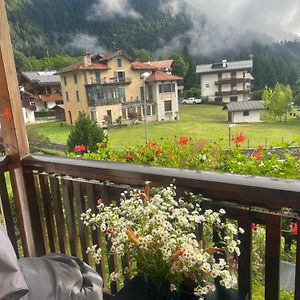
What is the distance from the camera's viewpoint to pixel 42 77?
2082mm

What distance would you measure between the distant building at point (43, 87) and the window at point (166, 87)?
0.64 m

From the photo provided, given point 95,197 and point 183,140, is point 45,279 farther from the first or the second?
point 183,140

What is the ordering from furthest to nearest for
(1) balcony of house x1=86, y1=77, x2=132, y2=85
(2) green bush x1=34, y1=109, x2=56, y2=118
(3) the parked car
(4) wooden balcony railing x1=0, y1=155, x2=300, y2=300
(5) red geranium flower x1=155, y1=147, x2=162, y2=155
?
(5) red geranium flower x1=155, y1=147, x2=162, y2=155
(2) green bush x1=34, y1=109, x2=56, y2=118
(1) balcony of house x1=86, y1=77, x2=132, y2=85
(3) the parked car
(4) wooden balcony railing x1=0, y1=155, x2=300, y2=300

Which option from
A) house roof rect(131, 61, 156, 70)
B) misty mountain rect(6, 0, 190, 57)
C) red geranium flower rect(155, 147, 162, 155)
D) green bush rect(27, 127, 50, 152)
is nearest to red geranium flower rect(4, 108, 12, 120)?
green bush rect(27, 127, 50, 152)

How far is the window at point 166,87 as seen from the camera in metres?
1.92

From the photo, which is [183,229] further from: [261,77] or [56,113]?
[56,113]

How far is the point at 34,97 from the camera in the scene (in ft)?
7.00

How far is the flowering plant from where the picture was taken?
40.9 inches

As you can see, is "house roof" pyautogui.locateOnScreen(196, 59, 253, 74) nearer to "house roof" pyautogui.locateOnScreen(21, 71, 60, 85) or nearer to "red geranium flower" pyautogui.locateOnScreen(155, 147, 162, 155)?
"red geranium flower" pyautogui.locateOnScreen(155, 147, 162, 155)

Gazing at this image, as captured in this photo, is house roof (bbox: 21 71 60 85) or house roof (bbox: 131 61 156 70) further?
house roof (bbox: 21 71 60 85)

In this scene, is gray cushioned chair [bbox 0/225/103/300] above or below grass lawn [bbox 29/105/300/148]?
below

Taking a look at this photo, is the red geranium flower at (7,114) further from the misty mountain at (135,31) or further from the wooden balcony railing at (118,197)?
the misty mountain at (135,31)

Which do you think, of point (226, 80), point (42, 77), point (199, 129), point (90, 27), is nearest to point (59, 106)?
point (42, 77)

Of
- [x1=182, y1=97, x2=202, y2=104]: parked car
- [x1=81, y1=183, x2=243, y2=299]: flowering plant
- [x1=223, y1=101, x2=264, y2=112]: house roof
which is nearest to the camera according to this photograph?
[x1=81, y1=183, x2=243, y2=299]: flowering plant
